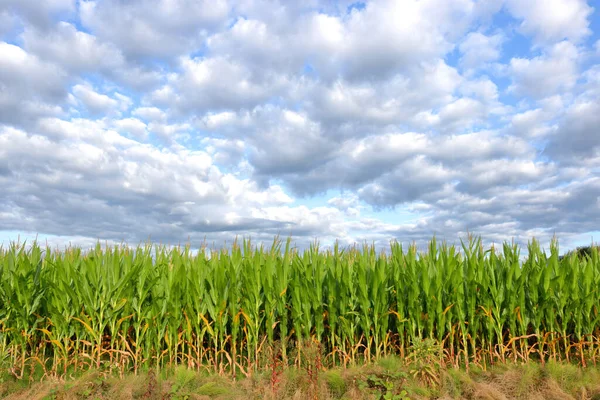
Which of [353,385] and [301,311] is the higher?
[301,311]

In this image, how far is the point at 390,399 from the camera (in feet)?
17.7

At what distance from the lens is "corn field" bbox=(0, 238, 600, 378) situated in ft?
22.7

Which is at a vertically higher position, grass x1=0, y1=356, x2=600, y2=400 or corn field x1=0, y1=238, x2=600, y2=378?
corn field x1=0, y1=238, x2=600, y2=378

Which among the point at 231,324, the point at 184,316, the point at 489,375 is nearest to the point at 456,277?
the point at 489,375

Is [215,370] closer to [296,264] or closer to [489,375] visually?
[296,264]

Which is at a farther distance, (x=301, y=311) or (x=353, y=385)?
(x=301, y=311)

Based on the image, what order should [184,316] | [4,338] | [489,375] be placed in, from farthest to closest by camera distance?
[4,338]
[184,316]
[489,375]

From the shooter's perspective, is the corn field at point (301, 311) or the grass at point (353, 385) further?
the corn field at point (301, 311)

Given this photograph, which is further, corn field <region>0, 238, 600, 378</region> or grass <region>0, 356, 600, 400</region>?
corn field <region>0, 238, 600, 378</region>

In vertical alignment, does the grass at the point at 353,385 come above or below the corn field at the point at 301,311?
below

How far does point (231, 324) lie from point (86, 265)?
261 cm

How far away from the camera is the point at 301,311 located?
7.13m

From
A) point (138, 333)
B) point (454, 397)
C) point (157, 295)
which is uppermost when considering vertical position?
point (157, 295)

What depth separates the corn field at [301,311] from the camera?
22.7 ft
